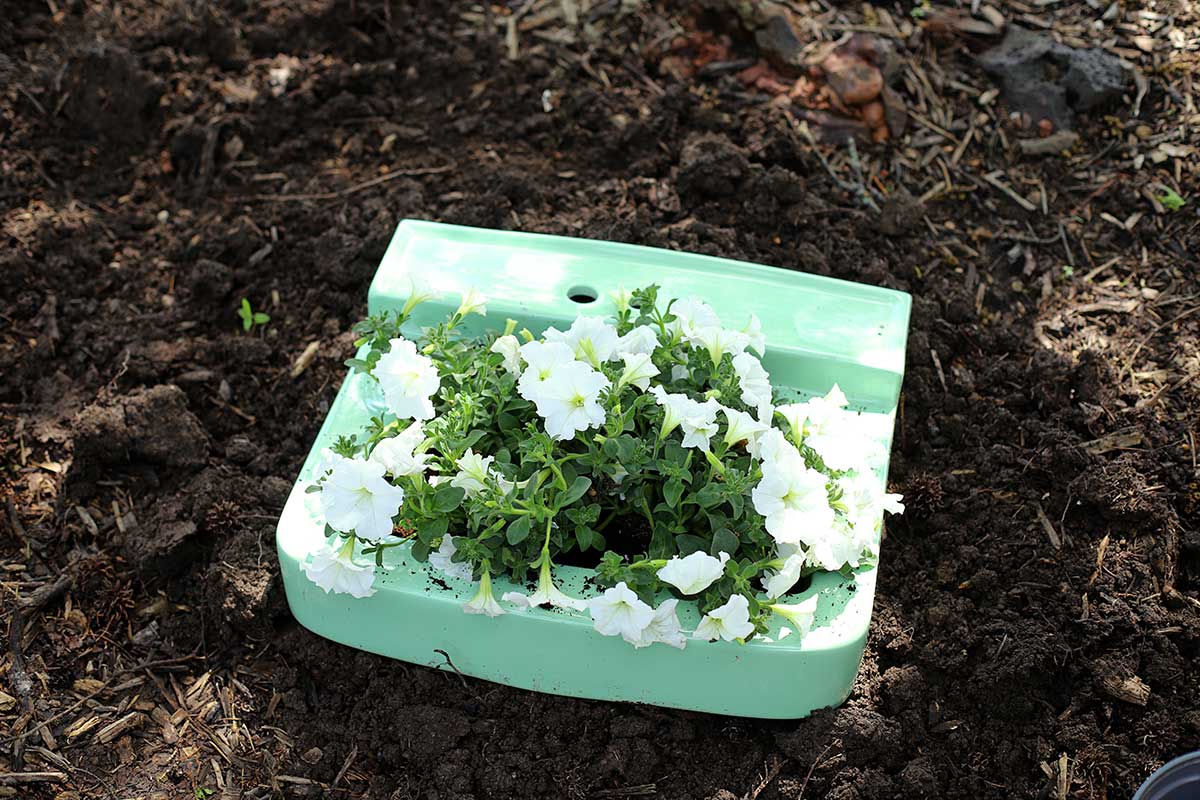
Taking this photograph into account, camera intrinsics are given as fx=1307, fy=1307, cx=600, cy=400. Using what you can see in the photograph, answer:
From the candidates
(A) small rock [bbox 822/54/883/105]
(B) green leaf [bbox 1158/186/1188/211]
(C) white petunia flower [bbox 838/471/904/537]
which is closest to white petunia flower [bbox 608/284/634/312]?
(C) white petunia flower [bbox 838/471/904/537]

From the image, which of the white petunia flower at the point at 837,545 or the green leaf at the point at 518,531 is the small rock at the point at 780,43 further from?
the green leaf at the point at 518,531

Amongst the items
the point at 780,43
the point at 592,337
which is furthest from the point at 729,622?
the point at 780,43

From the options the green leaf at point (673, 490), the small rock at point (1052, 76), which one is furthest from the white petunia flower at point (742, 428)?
the small rock at point (1052, 76)

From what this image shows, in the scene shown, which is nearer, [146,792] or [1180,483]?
[146,792]

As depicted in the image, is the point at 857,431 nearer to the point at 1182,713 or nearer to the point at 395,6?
the point at 1182,713

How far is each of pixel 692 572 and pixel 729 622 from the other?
101 mm

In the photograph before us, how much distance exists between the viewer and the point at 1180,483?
2.60 metres

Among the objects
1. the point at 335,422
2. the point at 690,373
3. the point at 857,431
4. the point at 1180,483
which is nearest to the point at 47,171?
the point at 335,422

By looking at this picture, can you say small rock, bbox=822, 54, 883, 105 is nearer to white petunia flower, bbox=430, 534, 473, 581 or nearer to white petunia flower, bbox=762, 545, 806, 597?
white petunia flower, bbox=762, 545, 806, 597

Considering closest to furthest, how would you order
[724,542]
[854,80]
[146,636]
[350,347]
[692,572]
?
[692,572]
[724,542]
[146,636]
[350,347]
[854,80]

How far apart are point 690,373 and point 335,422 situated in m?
0.69

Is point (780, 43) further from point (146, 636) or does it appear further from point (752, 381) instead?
point (146, 636)

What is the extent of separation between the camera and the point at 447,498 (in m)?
2.10

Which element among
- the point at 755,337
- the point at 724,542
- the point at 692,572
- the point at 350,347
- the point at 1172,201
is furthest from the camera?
the point at 1172,201
